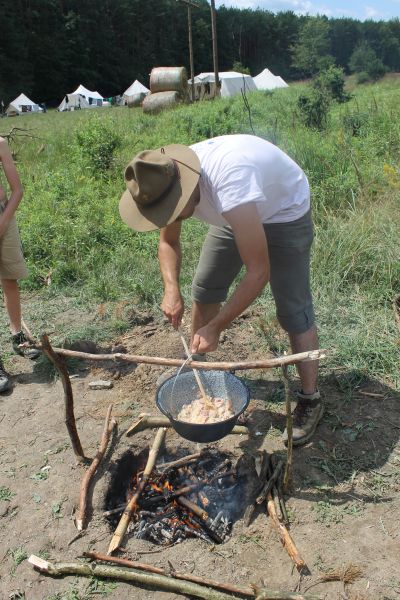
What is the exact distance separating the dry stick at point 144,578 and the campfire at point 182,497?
0.28 metres

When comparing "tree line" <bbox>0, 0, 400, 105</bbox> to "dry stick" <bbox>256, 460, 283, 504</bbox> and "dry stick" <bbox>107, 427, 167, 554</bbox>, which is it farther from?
"dry stick" <bbox>256, 460, 283, 504</bbox>

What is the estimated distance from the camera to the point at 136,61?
179ft

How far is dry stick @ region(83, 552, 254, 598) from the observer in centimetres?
210

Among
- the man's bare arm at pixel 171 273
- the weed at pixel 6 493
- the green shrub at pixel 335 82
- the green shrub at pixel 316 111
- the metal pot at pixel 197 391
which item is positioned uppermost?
the green shrub at pixel 335 82

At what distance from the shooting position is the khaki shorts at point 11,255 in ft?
12.4

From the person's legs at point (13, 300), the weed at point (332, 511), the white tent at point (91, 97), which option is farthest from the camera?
the white tent at point (91, 97)

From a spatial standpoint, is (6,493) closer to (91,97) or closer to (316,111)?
(316,111)

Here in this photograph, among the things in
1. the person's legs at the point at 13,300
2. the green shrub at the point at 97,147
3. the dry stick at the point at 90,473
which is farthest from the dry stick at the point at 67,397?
the green shrub at the point at 97,147

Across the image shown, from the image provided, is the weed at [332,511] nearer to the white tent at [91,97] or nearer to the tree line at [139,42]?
the tree line at [139,42]

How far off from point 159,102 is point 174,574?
19739 millimetres

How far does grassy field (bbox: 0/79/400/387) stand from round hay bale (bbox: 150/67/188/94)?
13.2 m

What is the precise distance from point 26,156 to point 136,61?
50252 millimetres

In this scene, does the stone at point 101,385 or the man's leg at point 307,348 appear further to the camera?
the stone at point 101,385

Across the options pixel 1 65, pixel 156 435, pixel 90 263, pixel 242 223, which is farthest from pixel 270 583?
pixel 1 65
